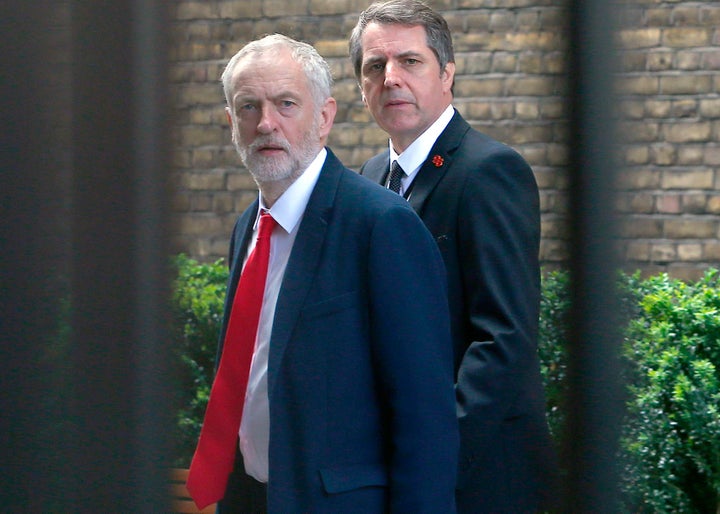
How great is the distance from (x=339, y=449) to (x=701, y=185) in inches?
27.7

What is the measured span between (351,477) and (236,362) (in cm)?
25

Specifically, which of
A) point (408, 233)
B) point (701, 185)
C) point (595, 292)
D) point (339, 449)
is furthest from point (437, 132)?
point (595, 292)

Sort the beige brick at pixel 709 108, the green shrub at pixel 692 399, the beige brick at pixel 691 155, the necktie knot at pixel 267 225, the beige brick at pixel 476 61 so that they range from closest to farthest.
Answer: the beige brick at pixel 691 155 → the beige brick at pixel 476 61 → the beige brick at pixel 709 108 → the necktie knot at pixel 267 225 → the green shrub at pixel 692 399

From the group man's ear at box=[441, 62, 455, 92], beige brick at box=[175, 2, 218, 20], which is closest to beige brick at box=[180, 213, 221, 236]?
beige brick at box=[175, 2, 218, 20]

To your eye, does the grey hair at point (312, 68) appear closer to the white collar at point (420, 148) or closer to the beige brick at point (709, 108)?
the white collar at point (420, 148)

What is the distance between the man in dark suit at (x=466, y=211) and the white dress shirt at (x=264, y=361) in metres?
0.35

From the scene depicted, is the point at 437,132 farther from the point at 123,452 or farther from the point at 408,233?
the point at 123,452

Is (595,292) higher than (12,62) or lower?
lower

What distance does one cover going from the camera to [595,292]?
121 cm

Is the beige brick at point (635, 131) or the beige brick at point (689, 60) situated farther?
the beige brick at point (689, 60)

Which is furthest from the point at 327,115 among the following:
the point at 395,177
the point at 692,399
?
→ the point at 692,399

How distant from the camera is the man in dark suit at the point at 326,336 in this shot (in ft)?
5.81

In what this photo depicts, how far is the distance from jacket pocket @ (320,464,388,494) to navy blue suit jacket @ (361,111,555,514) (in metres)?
0.17

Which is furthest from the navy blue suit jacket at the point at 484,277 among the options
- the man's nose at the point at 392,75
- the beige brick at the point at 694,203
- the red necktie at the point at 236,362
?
the beige brick at the point at 694,203
